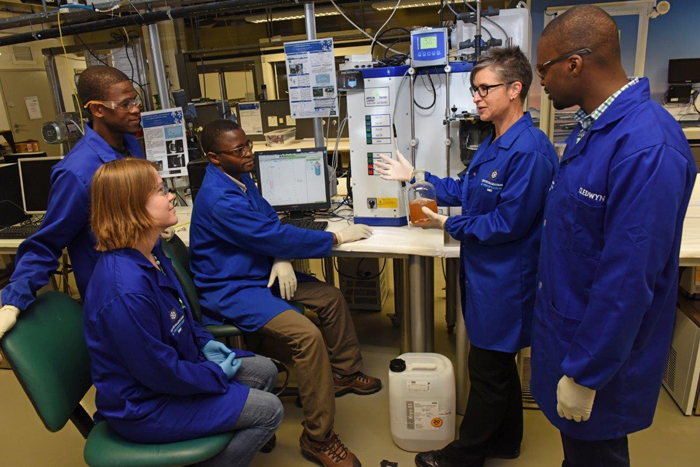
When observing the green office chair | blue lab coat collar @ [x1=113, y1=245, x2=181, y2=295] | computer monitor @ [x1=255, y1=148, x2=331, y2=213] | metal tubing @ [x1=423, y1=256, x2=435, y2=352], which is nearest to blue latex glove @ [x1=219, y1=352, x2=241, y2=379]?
the green office chair

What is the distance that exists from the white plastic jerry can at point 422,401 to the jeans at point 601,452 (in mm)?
673

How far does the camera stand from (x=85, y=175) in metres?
1.65

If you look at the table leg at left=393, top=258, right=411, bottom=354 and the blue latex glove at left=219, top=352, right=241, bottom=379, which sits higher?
the blue latex glove at left=219, top=352, right=241, bottom=379

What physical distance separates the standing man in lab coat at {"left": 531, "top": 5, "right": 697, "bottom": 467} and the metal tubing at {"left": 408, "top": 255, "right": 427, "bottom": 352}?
91 centimetres

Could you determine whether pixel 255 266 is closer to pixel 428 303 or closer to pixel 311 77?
pixel 428 303

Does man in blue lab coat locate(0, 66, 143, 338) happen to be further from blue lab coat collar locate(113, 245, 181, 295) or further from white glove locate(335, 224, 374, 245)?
white glove locate(335, 224, 374, 245)

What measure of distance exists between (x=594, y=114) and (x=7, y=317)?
161cm

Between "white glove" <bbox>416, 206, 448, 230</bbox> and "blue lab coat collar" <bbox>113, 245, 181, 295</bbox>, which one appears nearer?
"blue lab coat collar" <bbox>113, 245, 181, 295</bbox>

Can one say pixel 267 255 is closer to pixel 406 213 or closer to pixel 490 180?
pixel 406 213

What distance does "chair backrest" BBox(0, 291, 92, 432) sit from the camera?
4.22 feet

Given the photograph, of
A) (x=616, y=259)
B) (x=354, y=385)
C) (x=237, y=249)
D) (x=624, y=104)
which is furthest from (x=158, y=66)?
(x=616, y=259)

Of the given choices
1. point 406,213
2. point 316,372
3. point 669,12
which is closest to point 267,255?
point 316,372

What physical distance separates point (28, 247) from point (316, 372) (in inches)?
44.4

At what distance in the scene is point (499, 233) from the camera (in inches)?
57.6
